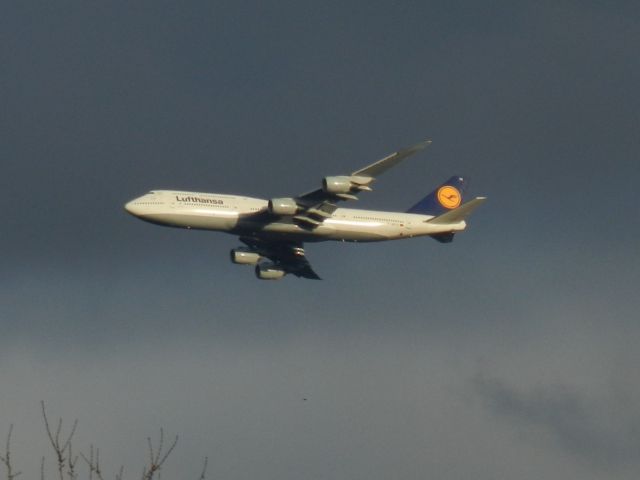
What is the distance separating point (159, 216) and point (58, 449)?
74.7 m

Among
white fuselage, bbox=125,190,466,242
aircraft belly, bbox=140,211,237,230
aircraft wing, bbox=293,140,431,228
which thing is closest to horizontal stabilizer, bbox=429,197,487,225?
white fuselage, bbox=125,190,466,242

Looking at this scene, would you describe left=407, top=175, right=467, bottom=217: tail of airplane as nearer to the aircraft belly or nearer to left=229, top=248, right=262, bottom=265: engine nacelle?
left=229, top=248, right=262, bottom=265: engine nacelle

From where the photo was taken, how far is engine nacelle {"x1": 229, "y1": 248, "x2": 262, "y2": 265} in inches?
4405

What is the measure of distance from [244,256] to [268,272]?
10.5 feet

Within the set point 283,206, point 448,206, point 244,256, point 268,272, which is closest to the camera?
point 283,206

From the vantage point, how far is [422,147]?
309 ft

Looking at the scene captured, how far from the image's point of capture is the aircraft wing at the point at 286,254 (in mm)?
111562

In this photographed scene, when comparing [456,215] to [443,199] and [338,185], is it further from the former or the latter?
[338,185]

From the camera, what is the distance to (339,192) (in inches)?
3890

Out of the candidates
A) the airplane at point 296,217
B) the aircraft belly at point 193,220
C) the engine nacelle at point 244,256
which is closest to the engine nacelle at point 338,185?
the airplane at point 296,217

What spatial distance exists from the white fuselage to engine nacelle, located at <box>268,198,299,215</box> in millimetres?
1206

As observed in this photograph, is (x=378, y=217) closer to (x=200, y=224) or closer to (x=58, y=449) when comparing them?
(x=200, y=224)

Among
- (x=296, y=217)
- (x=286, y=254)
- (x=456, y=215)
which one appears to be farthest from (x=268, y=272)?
(x=456, y=215)

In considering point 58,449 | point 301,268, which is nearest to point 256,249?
point 301,268
